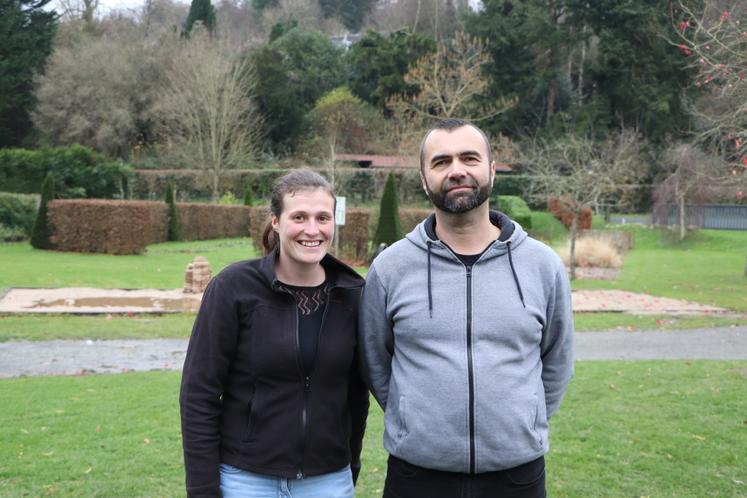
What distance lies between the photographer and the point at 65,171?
105 ft

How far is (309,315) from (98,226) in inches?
911

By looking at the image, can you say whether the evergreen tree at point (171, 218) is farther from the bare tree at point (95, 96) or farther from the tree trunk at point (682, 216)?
the tree trunk at point (682, 216)

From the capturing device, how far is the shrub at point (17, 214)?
2695 cm

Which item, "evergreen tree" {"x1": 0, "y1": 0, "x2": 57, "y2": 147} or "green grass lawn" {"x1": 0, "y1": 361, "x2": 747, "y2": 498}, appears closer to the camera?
"green grass lawn" {"x1": 0, "y1": 361, "x2": 747, "y2": 498}

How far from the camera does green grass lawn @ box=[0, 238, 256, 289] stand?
17.5 m

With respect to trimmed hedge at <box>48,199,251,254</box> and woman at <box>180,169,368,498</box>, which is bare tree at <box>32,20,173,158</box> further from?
woman at <box>180,169,368,498</box>

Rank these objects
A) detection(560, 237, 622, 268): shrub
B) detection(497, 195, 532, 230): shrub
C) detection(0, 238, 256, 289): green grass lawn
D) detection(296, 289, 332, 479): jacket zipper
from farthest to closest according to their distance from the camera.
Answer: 1. detection(497, 195, 532, 230): shrub
2. detection(560, 237, 622, 268): shrub
3. detection(0, 238, 256, 289): green grass lawn
4. detection(296, 289, 332, 479): jacket zipper

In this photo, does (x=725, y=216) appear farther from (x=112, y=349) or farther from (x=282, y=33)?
(x=112, y=349)

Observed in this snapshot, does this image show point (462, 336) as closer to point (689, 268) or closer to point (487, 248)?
point (487, 248)

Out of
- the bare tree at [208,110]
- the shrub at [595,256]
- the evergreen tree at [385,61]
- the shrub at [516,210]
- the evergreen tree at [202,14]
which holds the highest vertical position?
the evergreen tree at [202,14]

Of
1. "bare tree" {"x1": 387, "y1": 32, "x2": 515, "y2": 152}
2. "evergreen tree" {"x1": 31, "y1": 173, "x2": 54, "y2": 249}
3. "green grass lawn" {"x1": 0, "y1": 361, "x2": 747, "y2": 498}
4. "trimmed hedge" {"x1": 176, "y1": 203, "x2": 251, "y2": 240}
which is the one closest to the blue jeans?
"green grass lawn" {"x1": 0, "y1": 361, "x2": 747, "y2": 498}

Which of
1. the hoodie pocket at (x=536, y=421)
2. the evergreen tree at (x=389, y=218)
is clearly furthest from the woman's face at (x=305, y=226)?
the evergreen tree at (x=389, y=218)

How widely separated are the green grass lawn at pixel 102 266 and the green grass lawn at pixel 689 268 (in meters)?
10.6

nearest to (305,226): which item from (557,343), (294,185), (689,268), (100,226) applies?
(294,185)
